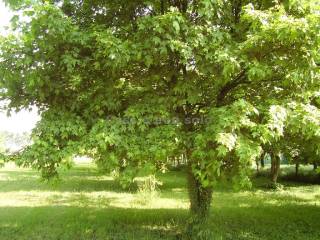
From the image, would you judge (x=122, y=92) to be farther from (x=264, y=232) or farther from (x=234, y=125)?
(x=264, y=232)

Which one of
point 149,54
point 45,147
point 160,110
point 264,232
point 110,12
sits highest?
point 110,12

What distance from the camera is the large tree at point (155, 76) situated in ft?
24.8

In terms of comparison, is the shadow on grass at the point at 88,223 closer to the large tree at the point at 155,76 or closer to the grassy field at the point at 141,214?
the grassy field at the point at 141,214

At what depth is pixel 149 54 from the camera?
26.8ft

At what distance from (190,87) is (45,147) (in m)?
3.66

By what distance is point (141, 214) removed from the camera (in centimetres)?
1445

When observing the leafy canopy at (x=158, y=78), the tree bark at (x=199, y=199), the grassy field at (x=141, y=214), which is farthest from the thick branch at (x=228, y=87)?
the grassy field at (x=141, y=214)

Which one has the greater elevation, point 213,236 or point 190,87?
point 190,87

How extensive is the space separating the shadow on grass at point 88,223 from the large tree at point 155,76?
3572 mm

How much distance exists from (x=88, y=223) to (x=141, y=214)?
234 centimetres

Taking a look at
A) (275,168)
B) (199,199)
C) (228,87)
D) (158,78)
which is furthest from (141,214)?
(275,168)

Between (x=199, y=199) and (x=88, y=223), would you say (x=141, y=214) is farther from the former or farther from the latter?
(x=199, y=199)

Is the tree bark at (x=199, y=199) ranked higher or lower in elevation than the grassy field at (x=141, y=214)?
higher

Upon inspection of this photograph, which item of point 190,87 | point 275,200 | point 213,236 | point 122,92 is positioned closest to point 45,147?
point 122,92
